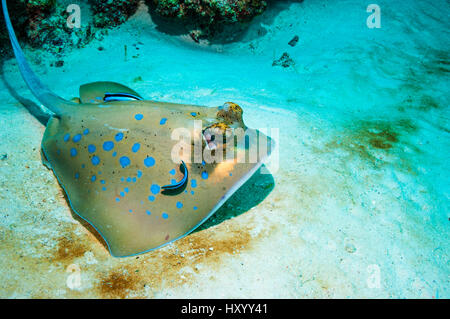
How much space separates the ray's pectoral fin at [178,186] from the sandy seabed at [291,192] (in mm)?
579

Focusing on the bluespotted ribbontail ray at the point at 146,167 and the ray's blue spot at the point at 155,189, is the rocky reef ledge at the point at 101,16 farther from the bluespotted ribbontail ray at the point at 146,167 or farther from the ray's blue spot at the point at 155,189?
the ray's blue spot at the point at 155,189

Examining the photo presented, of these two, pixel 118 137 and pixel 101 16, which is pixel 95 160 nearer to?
pixel 118 137

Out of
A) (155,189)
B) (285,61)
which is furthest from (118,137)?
(285,61)

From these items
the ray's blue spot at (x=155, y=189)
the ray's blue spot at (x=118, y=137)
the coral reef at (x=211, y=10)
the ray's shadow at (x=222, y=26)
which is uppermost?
the coral reef at (x=211, y=10)

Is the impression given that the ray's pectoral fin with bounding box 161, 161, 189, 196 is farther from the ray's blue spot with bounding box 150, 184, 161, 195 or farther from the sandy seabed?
the sandy seabed

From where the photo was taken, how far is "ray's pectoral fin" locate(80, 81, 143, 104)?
11.7 ft

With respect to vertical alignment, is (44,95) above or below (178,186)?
above

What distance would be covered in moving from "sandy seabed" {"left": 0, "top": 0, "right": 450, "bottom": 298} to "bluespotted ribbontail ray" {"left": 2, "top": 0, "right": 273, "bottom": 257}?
1.05 ft

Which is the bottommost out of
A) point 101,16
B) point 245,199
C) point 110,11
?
point 245,199

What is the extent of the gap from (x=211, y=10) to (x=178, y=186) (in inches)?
252

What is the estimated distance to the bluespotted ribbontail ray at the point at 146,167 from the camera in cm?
236

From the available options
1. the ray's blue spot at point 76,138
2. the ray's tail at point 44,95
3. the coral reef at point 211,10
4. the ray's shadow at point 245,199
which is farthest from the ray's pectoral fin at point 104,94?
the coral reef at point 211,10

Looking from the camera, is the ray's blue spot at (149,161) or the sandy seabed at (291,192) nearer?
the sandy seabed at (291,192)

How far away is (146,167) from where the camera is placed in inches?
101
